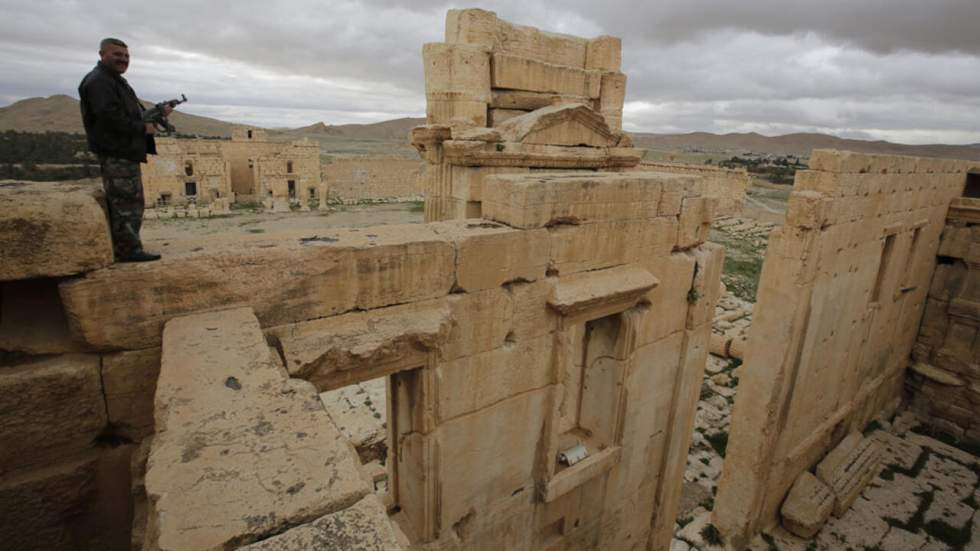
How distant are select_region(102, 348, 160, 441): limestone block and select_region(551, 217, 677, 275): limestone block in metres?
2.51

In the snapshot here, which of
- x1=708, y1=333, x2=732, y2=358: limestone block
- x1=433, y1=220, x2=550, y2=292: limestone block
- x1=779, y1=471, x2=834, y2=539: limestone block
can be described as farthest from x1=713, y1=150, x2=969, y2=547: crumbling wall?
x1=433, y1=220, x2=550, y2=292: limestone block

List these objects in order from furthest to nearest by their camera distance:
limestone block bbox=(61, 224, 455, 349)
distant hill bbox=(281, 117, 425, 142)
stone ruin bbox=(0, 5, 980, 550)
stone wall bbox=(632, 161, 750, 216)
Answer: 1. distant hill bbox=(281, 117, 425, 142)
2. stone wall bbox=(632, 161, 750, 216)
3. limestone block bbox=(61, 224, 455, 349)
4. stone ruin bbox=(0, 5, 980, 550)

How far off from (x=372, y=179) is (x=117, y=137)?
34.6 meters

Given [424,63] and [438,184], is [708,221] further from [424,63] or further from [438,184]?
[424,63]

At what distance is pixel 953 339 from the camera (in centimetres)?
1026

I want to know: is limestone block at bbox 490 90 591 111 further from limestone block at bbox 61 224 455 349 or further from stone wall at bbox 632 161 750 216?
stone wall at bbox 632 161 750 216

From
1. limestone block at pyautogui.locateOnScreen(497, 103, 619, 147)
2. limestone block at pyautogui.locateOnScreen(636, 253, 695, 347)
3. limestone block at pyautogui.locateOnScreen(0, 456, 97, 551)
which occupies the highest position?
limestone block at pyautogui.locateOnScreen(497, 103, 619, 147)

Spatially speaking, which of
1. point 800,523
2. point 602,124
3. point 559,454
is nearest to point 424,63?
point 602,124

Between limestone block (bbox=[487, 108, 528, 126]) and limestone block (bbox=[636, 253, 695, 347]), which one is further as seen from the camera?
limestone block (bbox=[487, 108, 528, 126])

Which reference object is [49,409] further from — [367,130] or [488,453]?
[367,130]

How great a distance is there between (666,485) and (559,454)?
5.25 feet

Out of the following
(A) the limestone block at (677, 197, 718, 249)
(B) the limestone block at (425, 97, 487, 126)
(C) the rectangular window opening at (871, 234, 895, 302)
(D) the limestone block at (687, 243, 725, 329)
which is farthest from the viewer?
(C) the rectangular window opening at (871, 234, 895, 302)

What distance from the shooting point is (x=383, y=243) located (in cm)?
294

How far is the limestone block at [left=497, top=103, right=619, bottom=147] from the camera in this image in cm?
612
